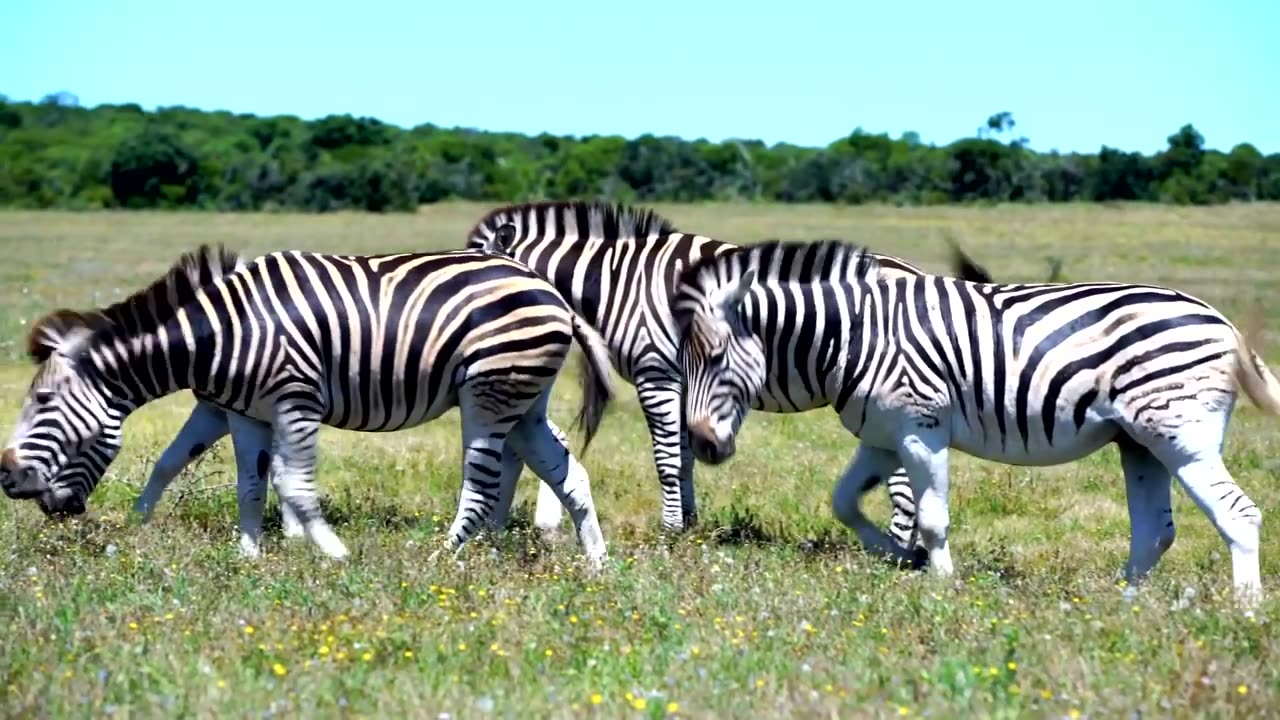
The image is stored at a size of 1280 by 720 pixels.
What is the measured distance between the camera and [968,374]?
759 centimetres

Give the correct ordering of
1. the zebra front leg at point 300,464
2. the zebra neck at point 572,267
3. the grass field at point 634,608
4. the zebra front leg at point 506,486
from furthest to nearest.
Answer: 1. the zebra neck at point 572,267
2. the zebra front leg at point 506,486
3. the zebra front leg at point 300,464
4. the grass field at point 634,608

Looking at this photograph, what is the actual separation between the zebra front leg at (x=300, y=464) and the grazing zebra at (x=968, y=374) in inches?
73.2

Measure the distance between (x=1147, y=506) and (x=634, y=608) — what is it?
9.06 ft

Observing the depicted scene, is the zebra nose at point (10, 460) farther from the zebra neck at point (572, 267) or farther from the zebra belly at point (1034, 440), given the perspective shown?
the zebra belly at point (1034, 440)

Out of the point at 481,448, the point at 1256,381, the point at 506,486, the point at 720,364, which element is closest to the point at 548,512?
the point at 506,486

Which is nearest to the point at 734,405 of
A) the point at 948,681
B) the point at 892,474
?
the point at 892,474

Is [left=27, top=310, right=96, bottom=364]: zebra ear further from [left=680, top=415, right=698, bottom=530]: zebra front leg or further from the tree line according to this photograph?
the tree line

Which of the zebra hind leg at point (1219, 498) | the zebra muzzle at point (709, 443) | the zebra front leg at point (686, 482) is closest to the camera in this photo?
the zebra hind leg at point (1219, 498)

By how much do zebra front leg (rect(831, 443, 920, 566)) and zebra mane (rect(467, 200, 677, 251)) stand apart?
231cm

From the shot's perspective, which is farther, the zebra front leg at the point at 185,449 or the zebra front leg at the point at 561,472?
the zebra front leg at the point at 185,449

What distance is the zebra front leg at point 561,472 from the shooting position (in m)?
8.16

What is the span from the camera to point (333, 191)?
54.7 m

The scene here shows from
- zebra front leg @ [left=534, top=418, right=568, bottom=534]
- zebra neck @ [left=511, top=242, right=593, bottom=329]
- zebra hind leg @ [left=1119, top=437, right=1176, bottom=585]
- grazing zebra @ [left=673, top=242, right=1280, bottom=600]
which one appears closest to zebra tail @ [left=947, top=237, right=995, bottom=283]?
grazing zebra @ [left=673, top=242, right=1280, bottom=600]

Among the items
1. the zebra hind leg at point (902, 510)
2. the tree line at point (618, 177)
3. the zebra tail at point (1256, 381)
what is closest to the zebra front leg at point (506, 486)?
the zebra hind leg at point (902, 510)
